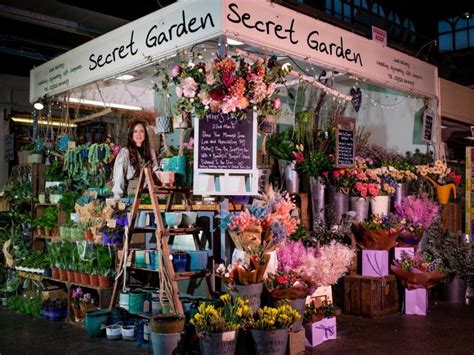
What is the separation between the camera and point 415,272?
6422 mm

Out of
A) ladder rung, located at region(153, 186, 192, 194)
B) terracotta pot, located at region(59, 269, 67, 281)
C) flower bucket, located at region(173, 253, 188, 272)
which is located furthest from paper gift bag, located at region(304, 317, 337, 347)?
terracotta pot, located at region(59, 269, 67, 281)

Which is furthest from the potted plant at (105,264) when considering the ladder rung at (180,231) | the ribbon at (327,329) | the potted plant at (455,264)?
the potted plant at (455,264)

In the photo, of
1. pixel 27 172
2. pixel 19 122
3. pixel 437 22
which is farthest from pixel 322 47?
pixel 437 22

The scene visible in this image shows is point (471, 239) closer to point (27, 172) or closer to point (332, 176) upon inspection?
point (332, 176)

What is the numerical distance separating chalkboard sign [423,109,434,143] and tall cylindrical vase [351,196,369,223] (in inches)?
74.8

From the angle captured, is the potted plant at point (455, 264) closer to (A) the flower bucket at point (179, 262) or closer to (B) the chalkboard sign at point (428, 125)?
(B) the chalkboard sign at point (428, 125)

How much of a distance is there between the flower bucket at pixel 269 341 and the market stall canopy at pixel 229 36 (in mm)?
2580

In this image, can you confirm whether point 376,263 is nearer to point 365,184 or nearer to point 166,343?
point 365,184

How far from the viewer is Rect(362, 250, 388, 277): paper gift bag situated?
6.52 metres

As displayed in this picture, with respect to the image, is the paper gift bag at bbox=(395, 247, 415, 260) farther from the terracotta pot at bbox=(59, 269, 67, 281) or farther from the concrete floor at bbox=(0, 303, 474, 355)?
the terracotta pot at bbox=(59, 269, 67, 281)

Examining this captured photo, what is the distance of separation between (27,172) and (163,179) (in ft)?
10.7

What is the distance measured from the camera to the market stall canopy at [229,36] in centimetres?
520

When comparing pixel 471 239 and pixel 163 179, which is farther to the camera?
pixel 471 239

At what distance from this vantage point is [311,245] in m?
6.16
